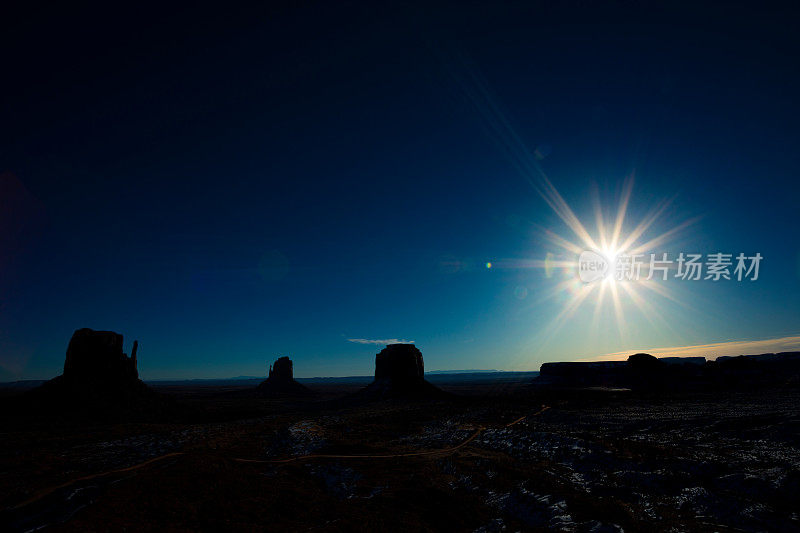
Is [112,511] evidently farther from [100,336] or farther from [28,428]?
[100,336]

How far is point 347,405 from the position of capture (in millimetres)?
70875

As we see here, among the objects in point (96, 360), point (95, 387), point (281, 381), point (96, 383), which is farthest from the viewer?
Answer: point (281, 381)

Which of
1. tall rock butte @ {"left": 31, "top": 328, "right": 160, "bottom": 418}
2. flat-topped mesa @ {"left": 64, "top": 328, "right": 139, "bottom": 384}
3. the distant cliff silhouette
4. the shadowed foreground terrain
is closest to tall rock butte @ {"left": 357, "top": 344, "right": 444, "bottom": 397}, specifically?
tall rock butte @ {"left": 31, "top": 328, "right": 160, "bottom": 418}

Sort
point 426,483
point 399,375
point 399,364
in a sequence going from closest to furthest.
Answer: point 426,483 → point 399,375 → point 399,364

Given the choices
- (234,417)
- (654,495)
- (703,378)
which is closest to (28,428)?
(234,417)

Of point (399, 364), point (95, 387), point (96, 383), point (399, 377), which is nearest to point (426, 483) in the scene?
point (95, 387)

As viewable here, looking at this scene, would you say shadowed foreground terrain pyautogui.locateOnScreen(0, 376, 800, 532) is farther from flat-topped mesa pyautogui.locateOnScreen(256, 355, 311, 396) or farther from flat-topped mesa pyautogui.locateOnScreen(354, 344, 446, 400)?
flat-topped mesa pyautogui.locateOnScreen(256, 355, 311, 396)

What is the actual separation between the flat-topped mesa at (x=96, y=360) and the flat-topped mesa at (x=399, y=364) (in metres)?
48.5

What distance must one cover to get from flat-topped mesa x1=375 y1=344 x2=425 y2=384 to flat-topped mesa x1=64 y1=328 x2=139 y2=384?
48.5 m

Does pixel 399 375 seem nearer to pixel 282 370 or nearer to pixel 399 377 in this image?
pixel 399 377

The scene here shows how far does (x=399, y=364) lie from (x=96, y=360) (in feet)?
183

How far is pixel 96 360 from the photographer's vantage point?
54.4 meters

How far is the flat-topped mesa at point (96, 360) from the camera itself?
5303cm

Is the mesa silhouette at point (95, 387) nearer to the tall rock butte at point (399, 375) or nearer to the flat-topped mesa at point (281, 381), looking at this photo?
the tall rock butte at point (399, 375)
